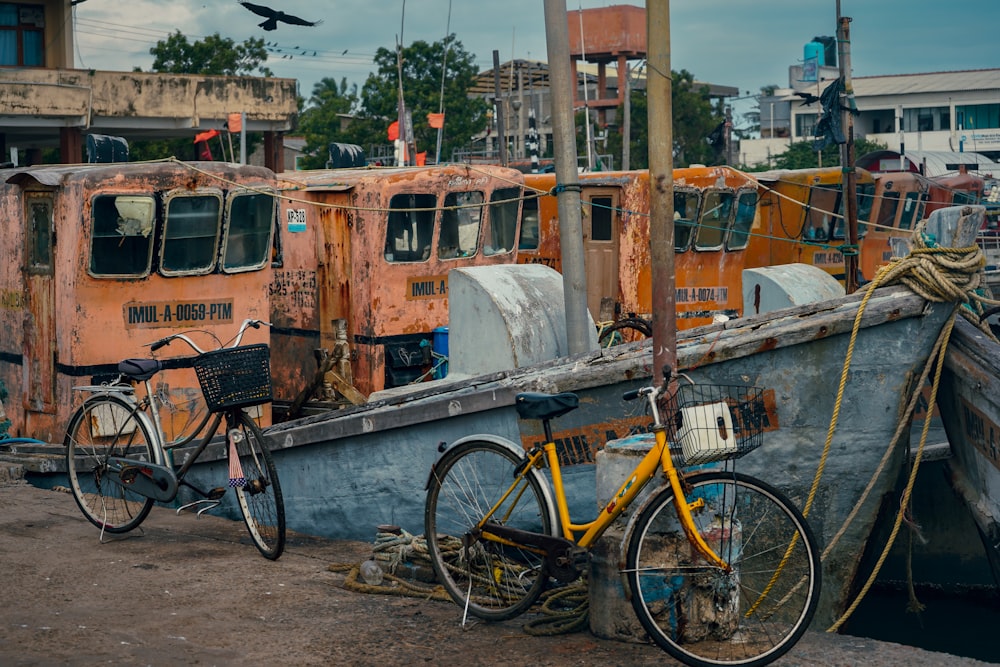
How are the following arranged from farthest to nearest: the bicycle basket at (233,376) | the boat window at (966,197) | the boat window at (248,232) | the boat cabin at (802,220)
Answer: the boat window at (966,197), the boat cabin at (802,220), the boat window at (248,232), the bicycle basket at (233,376)

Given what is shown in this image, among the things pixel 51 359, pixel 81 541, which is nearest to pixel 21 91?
pixel 51 359

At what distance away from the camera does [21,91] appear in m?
27.9

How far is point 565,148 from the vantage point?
7.48 m

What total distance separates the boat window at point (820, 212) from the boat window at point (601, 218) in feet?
16.9

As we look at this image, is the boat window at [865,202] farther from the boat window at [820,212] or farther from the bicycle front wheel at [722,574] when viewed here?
the bicycle front wheel at [722,574]

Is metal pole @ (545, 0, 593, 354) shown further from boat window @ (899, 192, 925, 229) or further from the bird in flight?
boat window @ (899, 192, 925, 229)

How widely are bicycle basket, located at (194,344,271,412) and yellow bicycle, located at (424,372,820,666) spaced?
1535mm

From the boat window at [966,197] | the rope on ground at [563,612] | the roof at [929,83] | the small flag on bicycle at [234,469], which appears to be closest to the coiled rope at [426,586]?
the rope on ground at [563,612]

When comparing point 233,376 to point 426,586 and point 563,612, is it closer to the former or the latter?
point 426,586

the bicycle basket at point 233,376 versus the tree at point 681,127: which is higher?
the tree at point 681,127

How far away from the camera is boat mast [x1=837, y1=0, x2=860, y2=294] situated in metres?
16.4

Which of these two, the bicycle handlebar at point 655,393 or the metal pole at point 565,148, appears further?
the metal pole at point 565,148

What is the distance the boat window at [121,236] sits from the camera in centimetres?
936

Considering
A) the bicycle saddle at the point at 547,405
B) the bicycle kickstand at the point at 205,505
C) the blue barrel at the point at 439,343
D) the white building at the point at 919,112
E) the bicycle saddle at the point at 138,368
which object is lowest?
the bicycle kickstand at the point at 205,505
